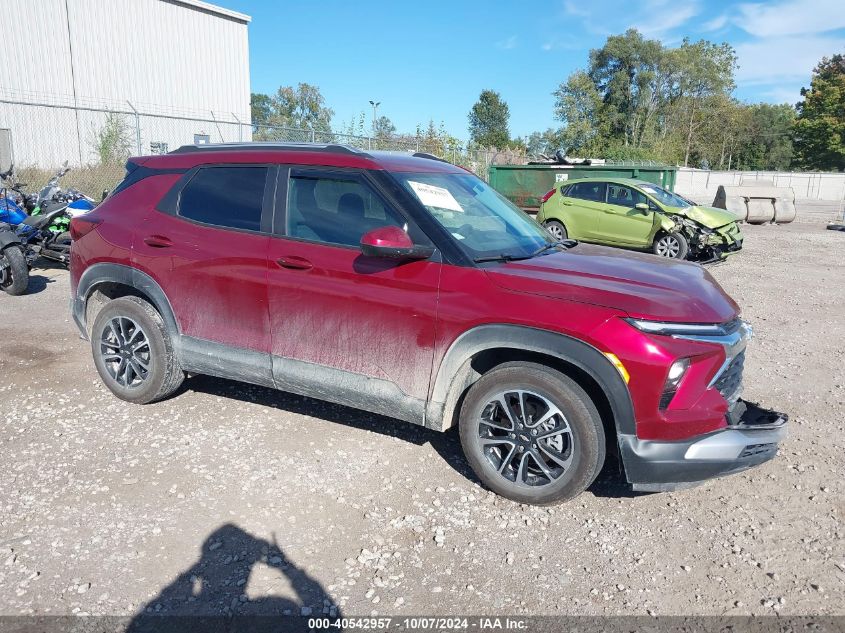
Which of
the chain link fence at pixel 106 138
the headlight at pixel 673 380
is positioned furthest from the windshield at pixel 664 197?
the headlight at pixel 673 380

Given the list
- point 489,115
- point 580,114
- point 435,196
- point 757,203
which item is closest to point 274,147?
Result: point 435,196

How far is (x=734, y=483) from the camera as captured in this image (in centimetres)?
383

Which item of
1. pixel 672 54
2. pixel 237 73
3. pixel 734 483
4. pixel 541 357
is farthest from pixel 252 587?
pixel 672 54

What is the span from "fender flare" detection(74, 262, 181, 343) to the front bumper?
313 centimetres

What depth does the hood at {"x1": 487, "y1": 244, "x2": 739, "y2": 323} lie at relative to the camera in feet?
10.3

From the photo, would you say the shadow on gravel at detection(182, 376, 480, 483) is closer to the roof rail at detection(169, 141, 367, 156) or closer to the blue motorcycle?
the roof rail at detection(169, 141, 367, 156)

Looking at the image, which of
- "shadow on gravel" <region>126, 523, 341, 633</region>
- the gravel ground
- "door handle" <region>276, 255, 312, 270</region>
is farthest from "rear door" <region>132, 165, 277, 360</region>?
"shadow on gravel" <region>126, 523, 341, 633</region>

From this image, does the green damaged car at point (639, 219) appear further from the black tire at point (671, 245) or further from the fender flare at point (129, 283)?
the fender flare at point (129, 283)

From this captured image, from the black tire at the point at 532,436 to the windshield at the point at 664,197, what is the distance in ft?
35.9

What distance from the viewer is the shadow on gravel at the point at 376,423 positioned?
3822 millimetres

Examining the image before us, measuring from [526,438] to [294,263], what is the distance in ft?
5.73

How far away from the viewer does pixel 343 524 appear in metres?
3.31

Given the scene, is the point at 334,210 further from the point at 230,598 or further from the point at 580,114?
the point at 580,114

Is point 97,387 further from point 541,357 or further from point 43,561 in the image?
point 541,357
